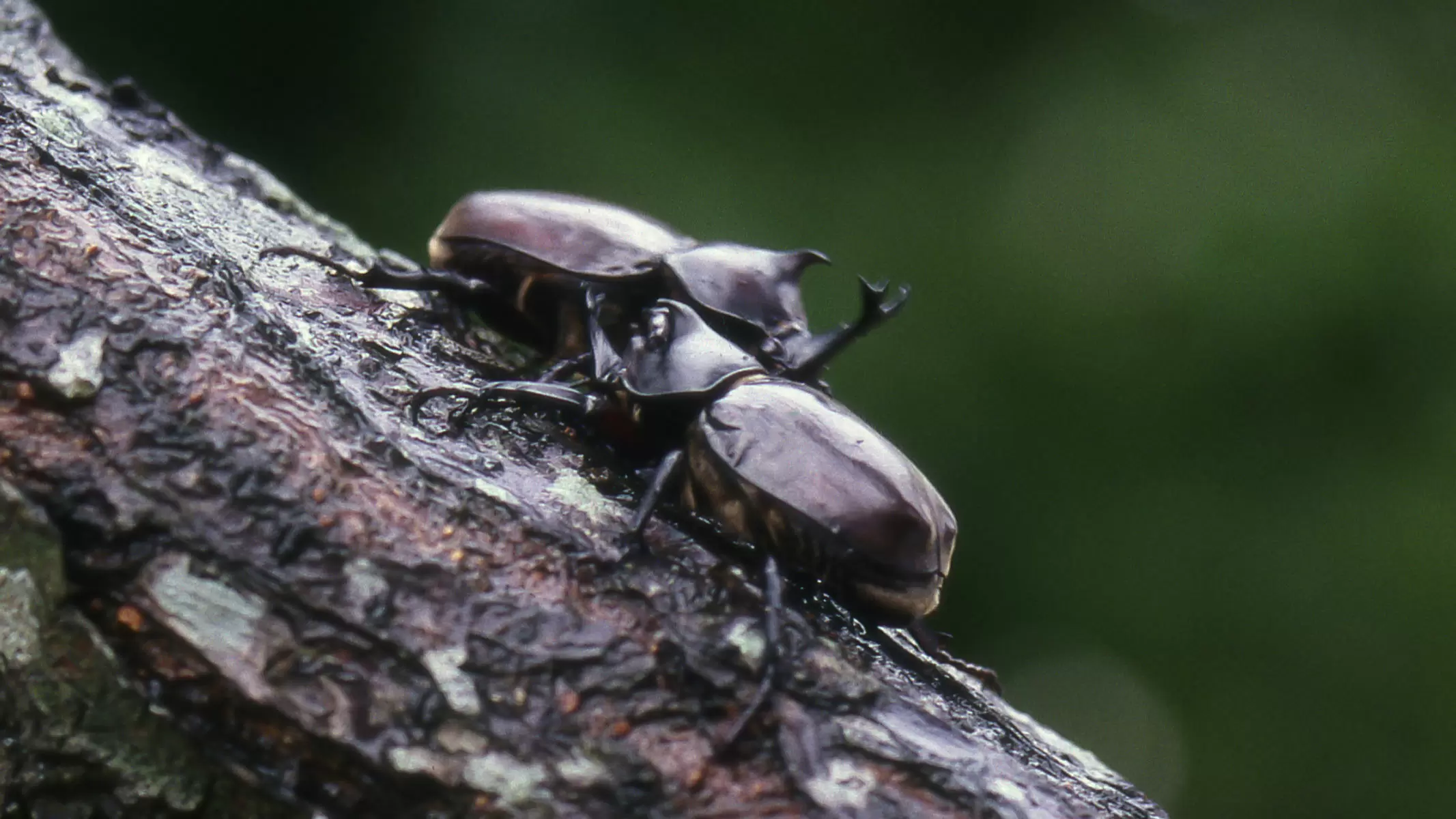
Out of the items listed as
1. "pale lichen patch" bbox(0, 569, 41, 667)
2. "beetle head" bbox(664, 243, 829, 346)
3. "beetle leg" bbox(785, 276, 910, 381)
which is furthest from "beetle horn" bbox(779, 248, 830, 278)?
"pale lichen patch" bbox(0, 569, 41, 667)

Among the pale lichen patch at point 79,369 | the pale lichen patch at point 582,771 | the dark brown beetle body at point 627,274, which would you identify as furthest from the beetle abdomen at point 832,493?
the pale lichen patch at point 79,369

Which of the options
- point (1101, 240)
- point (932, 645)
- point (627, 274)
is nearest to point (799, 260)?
point (627, 274)

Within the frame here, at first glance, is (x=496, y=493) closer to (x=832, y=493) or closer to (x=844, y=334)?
(x=832, y=493)

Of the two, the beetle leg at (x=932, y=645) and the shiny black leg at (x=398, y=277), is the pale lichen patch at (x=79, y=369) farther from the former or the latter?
the beetle leg at (x=932, y=645)

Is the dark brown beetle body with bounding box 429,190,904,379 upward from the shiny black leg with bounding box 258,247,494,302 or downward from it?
upward

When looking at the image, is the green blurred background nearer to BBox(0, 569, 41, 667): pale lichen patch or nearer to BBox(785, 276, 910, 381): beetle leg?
BBox(785, 276, 910, 381): beetle leg

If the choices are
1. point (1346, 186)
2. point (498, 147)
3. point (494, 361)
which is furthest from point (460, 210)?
point (1346, 186)
